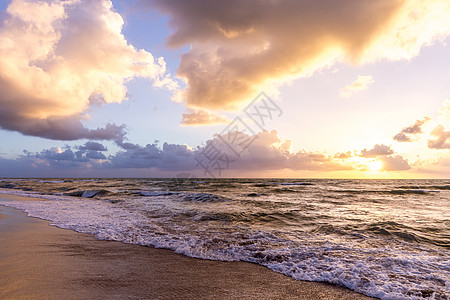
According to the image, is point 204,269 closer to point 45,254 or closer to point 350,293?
point 350,293

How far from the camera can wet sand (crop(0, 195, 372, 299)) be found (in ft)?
13.0

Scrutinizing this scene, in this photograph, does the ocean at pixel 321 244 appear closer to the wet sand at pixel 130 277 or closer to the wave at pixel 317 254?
the wave at pixel 317 254

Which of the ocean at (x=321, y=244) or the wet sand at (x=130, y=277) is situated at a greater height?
the wet sand at (x=130, y=277)

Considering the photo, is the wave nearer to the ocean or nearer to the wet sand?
the ocean

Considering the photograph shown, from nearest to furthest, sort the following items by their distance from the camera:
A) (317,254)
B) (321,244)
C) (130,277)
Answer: (130,277) < (317,254) < (321,244)

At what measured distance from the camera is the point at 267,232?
8.91 meters

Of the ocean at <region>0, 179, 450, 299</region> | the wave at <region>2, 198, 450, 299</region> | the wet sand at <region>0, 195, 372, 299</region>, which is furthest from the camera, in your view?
the ocean at <region>0, 179, 450, 299</region>

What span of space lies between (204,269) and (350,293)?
2.90 meters

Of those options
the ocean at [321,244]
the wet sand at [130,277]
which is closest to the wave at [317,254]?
the ocean at [321,244]

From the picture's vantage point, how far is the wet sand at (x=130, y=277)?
13.0 feet

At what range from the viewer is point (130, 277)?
15.1 feet

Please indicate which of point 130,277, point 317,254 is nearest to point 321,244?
point 317,254

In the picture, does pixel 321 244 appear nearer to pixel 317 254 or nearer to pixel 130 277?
pixel 317 254

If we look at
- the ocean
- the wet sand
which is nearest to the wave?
the ocean
